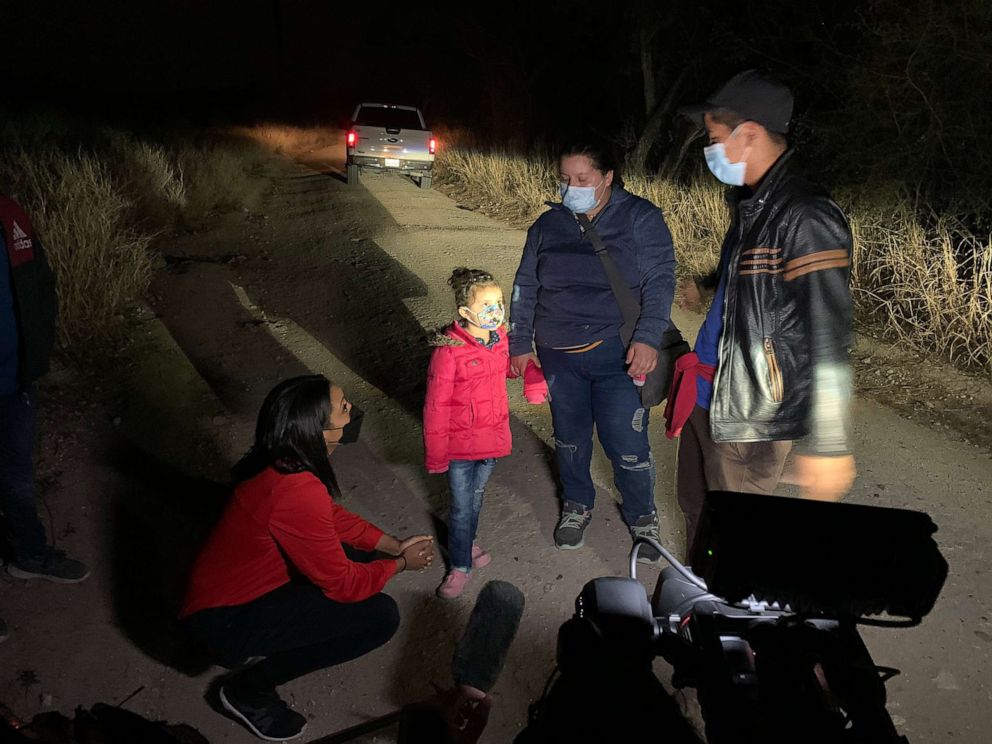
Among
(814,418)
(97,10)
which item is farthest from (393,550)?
(97,10)

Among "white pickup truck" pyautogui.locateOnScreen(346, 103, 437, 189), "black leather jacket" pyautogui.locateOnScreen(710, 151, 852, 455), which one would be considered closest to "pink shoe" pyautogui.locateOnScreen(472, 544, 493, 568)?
"black leather jacket" pyautogui.locateOnScreen(710, 151, 852, 455)

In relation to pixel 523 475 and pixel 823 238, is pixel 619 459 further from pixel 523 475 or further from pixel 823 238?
pixel 823 238

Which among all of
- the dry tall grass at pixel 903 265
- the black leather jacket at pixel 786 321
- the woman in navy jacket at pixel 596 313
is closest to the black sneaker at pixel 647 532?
the woman in navy jacket at pixel 596 313

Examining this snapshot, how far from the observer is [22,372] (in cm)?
316

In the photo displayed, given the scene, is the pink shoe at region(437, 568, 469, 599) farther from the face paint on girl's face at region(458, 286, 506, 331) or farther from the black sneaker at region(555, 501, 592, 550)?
the face paint on girl's face at region(458, 286, 506, 331)

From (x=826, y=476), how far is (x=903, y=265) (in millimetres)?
5116

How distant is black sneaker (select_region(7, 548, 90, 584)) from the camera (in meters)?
3.43

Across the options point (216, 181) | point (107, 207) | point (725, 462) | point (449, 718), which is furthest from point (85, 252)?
point (216, 181)

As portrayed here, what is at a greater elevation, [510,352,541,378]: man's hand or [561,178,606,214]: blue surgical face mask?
[561,178,606,214]: blue surgical face mask

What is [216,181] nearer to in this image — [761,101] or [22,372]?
[22,372]

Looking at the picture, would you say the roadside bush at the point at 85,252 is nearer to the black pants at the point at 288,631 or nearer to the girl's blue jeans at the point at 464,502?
the girl's blue jeans at the point at 464,502

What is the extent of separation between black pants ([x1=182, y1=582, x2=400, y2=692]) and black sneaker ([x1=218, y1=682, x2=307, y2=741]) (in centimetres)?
5

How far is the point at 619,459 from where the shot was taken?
3586 millimetres

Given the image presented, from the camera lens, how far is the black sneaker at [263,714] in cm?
264
